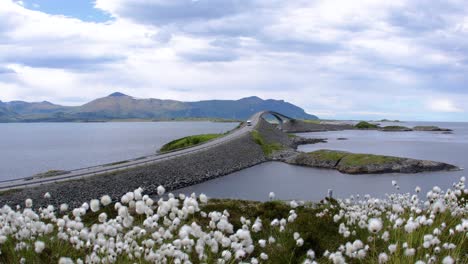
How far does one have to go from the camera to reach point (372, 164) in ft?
214

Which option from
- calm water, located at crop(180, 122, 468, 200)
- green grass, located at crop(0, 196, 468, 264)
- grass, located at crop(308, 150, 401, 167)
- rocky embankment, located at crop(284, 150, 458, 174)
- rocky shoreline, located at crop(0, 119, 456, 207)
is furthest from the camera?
grass, located at crop(308, 150, 401, 167)

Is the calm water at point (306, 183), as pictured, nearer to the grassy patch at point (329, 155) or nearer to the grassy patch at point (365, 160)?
the grassy patch at point (365, 160)

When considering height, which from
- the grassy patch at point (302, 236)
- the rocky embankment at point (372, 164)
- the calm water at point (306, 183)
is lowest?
the calm water at point (306, 183)

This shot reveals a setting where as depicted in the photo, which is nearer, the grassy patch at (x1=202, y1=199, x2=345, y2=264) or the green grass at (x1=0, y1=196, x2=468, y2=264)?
the green grass at (x1=0, y1=196, x2=468, y2=264)

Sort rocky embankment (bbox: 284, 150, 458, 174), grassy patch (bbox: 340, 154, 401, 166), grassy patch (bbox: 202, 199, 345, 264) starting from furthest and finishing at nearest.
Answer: grassy patch (bbox: 340, 154, 401, 166) → rocky embankment (bbox: 284, 150, 458, 174) → grassy patch (bbox: 202, 199, 345, 264)

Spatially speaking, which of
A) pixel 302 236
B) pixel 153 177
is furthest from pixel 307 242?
pixel 153 177

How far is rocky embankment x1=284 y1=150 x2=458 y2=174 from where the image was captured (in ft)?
207

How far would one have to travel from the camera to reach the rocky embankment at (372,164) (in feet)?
207

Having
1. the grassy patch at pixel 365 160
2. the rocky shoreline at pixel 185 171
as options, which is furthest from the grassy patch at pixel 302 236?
the grassy patch at pixel 365 160

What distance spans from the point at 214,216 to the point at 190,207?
16.3 inches

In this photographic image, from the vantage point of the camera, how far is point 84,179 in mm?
43188

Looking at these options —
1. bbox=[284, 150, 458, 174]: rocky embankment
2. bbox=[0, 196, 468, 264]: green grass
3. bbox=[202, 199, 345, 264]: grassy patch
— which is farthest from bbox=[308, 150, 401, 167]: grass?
bbox=[202, 199, 345, 264]: grassy patch

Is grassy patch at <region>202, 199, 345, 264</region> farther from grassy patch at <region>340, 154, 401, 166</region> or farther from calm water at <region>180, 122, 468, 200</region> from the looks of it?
grassy patch at <region>340, 154, 401, 166</region>

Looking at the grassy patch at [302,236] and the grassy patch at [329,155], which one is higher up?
the grassy patch at [302,236]
